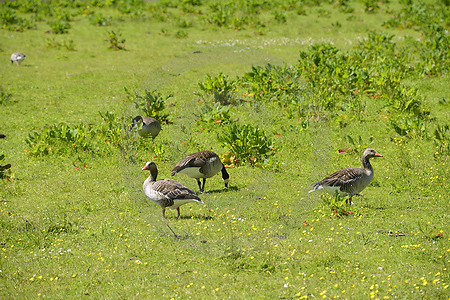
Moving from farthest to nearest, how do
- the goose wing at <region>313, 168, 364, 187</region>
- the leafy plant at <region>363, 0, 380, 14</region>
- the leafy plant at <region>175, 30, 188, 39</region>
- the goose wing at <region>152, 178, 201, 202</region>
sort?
the leafy plant at <region>363, 0, 380, 14</region> → the leafy plant at <region>175, 30, 188, 39</region> → the goose wing at <region>313, 168, 364, 187</region> → the goose wing at <region>152, 178, 201, 202</region>

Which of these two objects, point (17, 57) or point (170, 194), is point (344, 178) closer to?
point (170, 194)

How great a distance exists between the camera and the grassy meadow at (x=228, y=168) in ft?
29.3

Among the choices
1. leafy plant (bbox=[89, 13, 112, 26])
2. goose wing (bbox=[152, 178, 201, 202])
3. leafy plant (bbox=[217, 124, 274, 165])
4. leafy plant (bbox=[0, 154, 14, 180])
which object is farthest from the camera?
leafy plant (bbox=[89, 13, 112, 26])

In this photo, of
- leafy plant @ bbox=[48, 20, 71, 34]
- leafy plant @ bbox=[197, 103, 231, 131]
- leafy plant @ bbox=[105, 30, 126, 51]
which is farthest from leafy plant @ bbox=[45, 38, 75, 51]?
leafy plant @ bbox=[197, 103, 231, 131]

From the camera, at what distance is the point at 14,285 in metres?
8.71

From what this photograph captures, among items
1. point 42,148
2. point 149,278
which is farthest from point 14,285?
point 42,148

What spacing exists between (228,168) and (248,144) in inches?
38.2

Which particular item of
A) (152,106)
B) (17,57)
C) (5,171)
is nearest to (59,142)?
(5,171)

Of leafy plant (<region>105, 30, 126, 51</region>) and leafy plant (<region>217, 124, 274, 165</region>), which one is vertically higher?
leafy plant (<region>217, 124, 274, 165</region>)

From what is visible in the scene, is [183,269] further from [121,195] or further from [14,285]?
[121,195]

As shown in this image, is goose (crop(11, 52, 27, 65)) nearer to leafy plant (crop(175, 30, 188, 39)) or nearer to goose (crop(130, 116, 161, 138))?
leafy plant (crop(175, 30, 188, 39))

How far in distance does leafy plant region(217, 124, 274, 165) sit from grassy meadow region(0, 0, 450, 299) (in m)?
0.05

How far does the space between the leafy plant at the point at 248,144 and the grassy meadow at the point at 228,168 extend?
1.9 inches

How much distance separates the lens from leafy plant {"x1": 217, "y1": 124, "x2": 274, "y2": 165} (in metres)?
15.1
